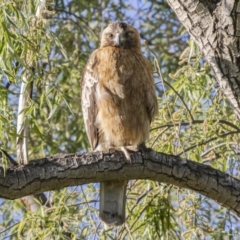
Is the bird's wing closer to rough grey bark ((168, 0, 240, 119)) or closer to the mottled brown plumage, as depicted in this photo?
the mottled brown plumage

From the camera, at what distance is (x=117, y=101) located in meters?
5.06

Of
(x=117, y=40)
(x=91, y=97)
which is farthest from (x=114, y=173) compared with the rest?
(x=117, y=40)

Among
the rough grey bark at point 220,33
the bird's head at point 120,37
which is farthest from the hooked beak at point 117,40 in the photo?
the rough grey bark at point 220,33

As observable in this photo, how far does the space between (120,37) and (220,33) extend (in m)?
1.47

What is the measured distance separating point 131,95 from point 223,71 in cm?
98

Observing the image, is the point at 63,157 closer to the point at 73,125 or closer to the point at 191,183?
the point at 191,183

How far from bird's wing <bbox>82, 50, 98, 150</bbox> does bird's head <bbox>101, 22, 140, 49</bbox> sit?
0.99 feet

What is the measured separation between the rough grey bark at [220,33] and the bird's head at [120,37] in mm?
1277

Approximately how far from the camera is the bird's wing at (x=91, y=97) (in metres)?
5.14

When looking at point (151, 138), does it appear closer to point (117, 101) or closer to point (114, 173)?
point (117, 101)

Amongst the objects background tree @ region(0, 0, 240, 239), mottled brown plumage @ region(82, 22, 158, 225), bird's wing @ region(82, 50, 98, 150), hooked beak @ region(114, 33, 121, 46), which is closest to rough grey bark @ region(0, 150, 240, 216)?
background tree @ region(0, 0, 240, 239)

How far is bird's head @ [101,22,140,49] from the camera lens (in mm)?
5522

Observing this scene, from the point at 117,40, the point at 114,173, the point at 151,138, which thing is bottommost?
the point at 114,173

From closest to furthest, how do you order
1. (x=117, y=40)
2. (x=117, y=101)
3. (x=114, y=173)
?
(x=114, y=173) < (x=117, y=101) < (x=117, y=40)
